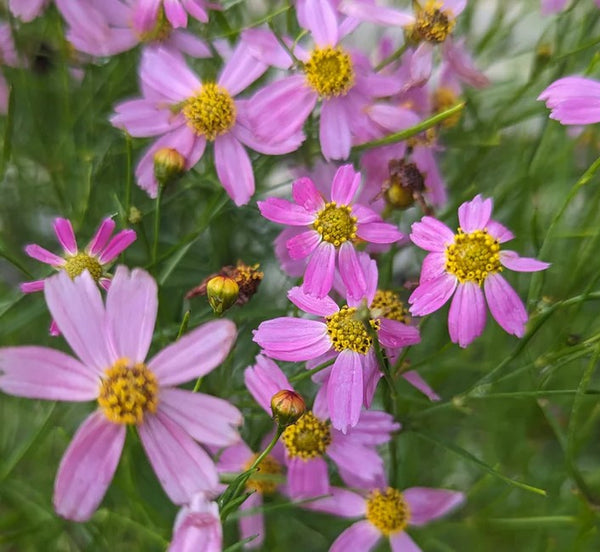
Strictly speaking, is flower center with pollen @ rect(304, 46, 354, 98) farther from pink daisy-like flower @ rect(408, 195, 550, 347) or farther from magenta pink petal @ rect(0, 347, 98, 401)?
magenta pink petal @ rect(0, 347, 98, 401)

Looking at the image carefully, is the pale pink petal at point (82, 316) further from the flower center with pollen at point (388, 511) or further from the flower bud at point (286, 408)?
the flower center with pollen at point (388, 511)

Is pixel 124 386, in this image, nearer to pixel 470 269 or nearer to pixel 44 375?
pixel 44 375

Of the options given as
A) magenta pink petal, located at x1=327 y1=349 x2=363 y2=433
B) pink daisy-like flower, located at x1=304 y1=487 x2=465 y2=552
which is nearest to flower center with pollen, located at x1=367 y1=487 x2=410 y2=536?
pink daisy-like flower, located at x1=304 y1=487 x2=465 y2=552

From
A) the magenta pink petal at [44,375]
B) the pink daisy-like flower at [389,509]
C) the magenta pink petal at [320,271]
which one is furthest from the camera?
the pink daisy-like flower at [389,509]

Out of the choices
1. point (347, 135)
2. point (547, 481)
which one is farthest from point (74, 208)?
point (547, 481)

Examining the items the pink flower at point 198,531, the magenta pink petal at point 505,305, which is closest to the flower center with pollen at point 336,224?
the magenta pink petal at point 505,305

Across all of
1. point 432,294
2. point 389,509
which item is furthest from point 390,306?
point 389,509
